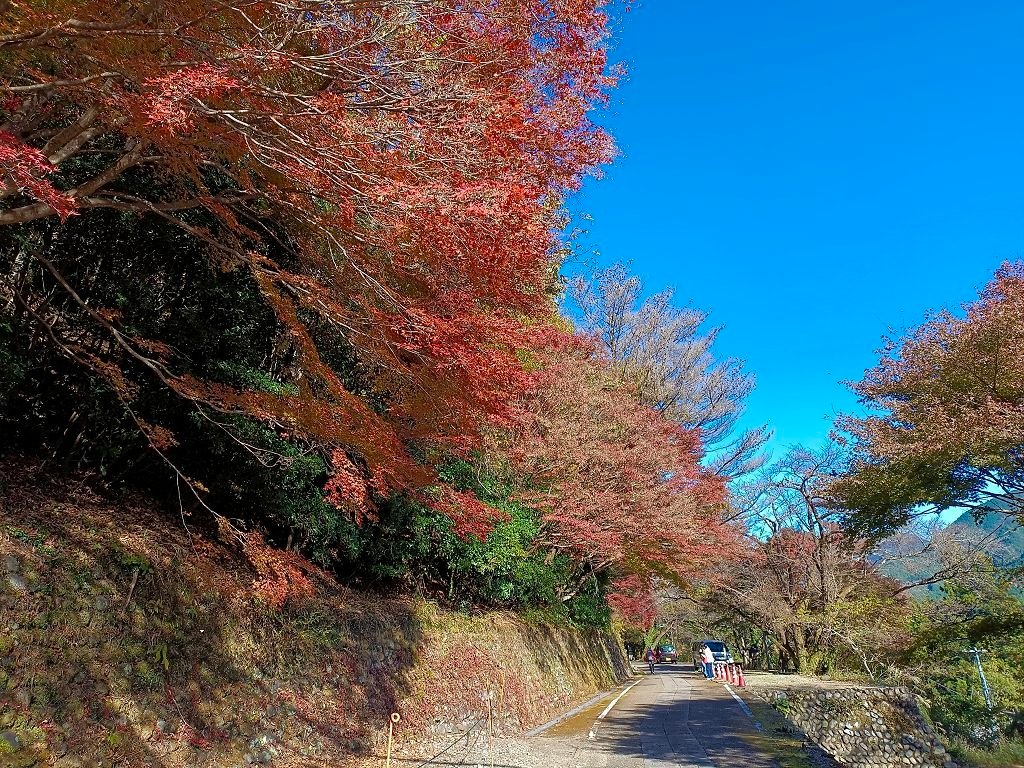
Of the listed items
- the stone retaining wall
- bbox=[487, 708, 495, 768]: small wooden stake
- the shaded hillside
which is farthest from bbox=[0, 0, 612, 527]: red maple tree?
the stone retaining wall

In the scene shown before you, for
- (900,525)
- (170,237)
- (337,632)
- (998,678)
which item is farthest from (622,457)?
(998,678)

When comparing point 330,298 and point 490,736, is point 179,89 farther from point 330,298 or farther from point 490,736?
point 490,736

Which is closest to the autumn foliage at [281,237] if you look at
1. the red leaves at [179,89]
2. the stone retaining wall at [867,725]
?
the red leaves at [179,89]

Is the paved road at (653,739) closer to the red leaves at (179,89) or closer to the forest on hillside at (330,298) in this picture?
the forest on hillside at (330,298)

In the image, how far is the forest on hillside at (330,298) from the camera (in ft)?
15.8

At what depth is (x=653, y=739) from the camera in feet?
32.8

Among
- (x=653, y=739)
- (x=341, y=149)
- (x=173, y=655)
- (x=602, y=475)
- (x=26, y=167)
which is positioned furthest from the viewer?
(x=602, y=475)

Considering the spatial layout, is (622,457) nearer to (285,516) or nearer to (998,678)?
(285,516)

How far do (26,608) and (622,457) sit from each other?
12.4 m

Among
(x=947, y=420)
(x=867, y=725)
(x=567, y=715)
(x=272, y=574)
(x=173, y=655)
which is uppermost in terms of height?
(x=947, y=420)

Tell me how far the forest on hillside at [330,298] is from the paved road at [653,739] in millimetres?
3405

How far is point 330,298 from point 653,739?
29.4ft

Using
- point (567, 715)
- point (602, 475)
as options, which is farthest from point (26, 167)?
point (567, 715)

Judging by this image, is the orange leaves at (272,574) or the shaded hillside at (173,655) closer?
the shaded hillside at (173,655)
